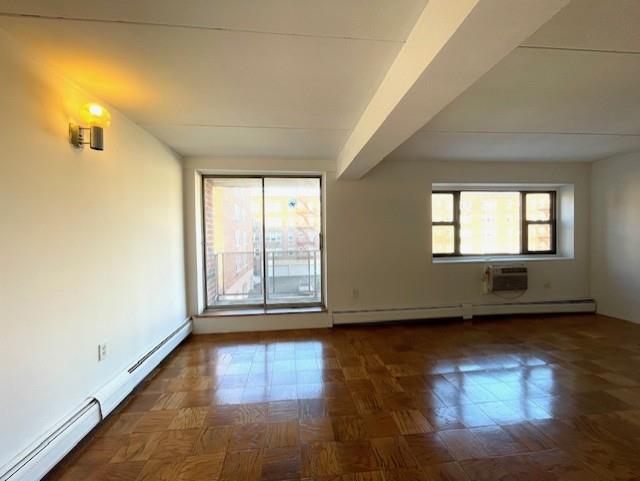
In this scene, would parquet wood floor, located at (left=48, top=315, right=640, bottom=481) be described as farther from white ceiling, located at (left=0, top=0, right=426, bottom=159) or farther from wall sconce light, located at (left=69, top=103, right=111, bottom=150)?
white ceiling, located at (left=0, top=0, right=426, bottom=159)

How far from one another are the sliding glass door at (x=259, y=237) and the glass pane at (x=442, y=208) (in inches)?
77.4

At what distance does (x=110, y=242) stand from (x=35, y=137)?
862 mm

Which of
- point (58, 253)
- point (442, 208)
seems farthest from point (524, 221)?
point (58, 253)

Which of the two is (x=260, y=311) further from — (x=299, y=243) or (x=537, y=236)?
(x=537, y=236)

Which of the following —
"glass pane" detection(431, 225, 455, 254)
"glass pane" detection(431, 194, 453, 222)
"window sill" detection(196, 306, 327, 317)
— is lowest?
"window sill" detection(196, 306, 327, 317)

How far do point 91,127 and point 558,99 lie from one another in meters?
3.45

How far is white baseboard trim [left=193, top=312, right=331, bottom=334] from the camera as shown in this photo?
377 cm

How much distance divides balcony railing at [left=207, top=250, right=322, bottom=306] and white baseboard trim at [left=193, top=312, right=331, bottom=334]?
39 centimetres

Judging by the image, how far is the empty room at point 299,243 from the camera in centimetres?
141

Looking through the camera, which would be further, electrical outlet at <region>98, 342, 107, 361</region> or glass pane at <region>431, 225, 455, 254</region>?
glass pane at <region>431, 225, 455, 254</region>

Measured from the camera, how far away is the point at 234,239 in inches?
165

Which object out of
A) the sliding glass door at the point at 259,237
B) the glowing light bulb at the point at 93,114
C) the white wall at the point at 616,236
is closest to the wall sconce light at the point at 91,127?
the glowing light bulb at the point at 93,114

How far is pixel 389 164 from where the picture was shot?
13.4 ft

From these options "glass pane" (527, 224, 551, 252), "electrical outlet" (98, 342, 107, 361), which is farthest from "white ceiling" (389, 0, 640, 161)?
"electrical outlet" (98, 342, 107, 361)
